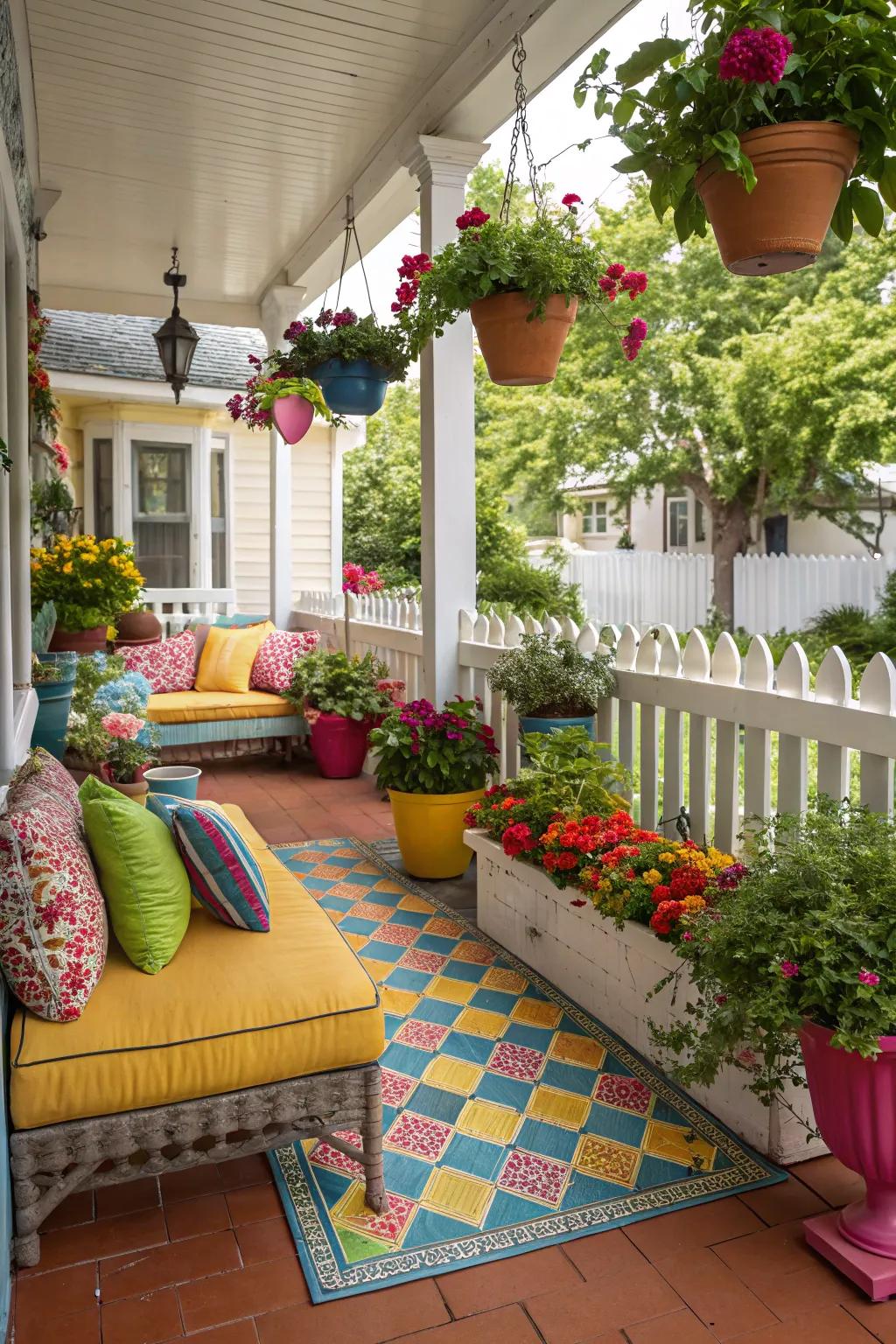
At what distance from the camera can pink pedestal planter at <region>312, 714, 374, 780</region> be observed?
242 inches

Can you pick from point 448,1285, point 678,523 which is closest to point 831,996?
point 448,1285

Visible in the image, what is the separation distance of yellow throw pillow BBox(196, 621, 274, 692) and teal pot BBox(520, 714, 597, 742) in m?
3.49

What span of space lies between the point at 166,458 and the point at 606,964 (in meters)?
7.29

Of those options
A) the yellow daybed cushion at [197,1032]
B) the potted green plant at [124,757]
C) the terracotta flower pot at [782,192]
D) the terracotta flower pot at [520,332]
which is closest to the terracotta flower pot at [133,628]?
the potted green plant at [124,757]

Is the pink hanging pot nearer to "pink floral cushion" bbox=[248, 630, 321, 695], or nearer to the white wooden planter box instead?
the white wooden planter box

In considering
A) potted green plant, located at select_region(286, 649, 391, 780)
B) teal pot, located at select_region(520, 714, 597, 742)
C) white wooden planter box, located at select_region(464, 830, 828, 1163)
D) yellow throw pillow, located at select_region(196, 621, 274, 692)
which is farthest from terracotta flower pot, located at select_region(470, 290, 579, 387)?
yellow throw pillow, located at select_region(196, 621, 274, 692)

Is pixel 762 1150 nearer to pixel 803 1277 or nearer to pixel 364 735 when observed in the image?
pixel 803 1277

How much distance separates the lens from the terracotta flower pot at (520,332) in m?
3.27

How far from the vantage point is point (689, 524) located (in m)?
20.2

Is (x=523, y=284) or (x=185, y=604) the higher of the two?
(x=523, y=284)

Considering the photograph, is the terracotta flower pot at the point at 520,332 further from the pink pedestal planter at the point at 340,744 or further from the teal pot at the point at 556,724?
the pink pedestal planter at the point at 340,744

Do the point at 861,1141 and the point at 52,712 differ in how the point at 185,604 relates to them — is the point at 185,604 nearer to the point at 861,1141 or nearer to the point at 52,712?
the point at 52,712

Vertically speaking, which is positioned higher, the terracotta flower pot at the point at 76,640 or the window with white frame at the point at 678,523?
the window with white frame at the point at 678,523

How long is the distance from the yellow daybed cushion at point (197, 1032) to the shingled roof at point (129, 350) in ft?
23.0
